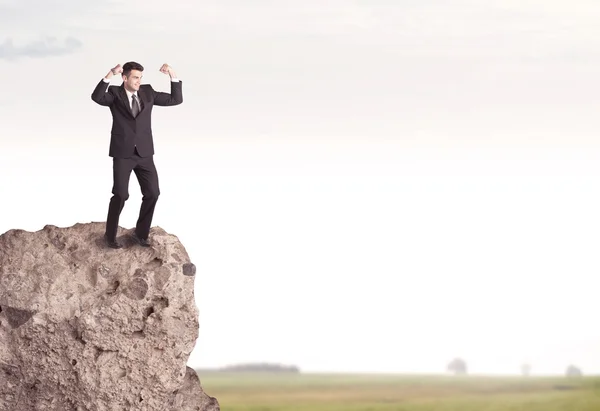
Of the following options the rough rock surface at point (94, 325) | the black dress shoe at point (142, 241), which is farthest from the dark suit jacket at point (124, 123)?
the rough rock surface at point (94, 325)

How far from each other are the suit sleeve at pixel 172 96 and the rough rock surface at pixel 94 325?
1.59 meters

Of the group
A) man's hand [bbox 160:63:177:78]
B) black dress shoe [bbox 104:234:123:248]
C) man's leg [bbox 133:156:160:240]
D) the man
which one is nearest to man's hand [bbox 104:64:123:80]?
the man

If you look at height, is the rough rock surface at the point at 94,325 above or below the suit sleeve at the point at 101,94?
below

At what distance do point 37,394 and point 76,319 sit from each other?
112 centimetres

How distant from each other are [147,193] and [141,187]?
11 cm

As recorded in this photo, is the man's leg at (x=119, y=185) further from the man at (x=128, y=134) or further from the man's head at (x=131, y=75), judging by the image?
the man's head at (x=131, y=75)

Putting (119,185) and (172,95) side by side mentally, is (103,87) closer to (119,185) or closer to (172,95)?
(172,95)

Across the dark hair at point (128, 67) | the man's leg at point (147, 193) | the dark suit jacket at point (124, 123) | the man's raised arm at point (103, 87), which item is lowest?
the man's leg at point (147, 193)

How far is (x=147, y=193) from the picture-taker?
15.4 metres

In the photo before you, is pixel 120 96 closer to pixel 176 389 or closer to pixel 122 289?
pixel 122 289

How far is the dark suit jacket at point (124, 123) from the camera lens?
49.4ft

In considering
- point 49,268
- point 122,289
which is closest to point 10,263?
point 49,268

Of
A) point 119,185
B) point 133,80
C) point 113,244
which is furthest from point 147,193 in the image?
point 133,80

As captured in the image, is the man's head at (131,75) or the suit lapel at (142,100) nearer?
the man's head at (131,75)
